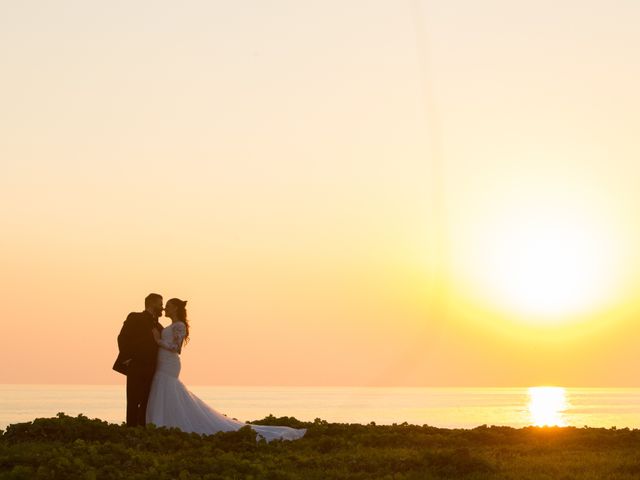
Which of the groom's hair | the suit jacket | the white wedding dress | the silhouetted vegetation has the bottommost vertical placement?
the silhouetted vegetation

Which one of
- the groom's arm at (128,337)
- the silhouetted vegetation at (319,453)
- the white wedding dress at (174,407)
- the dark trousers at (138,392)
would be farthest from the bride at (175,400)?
the silhouetted vegetation at (319,453)

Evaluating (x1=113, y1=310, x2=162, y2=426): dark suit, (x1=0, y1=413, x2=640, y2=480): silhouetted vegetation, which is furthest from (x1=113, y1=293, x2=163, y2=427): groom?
(x1=0, y1=413, x2=640, y2=480): silhouetted vegetation

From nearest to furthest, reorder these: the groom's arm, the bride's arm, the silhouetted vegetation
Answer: the silhouetted vegetation, the bride's arm, the groom's arm

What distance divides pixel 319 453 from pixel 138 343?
6.53 m

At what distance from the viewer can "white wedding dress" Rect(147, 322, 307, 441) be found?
32.7 meters

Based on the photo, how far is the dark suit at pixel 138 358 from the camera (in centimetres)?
3244

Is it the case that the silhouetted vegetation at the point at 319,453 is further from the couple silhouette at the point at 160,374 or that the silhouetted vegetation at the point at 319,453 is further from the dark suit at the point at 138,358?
the dark suit at the point at 138,358

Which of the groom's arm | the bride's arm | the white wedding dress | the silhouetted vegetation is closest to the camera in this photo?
the silhouetted vegetation

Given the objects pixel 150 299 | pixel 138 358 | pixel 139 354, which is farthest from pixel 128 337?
pixel 150 299

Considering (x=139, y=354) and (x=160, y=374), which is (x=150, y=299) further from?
(x=160, y=374)

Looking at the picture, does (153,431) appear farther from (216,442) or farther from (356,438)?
(356,438)

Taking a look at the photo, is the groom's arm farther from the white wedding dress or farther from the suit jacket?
the white wedding dress

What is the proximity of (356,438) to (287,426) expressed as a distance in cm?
362

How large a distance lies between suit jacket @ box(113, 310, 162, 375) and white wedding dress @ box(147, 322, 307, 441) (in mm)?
334
